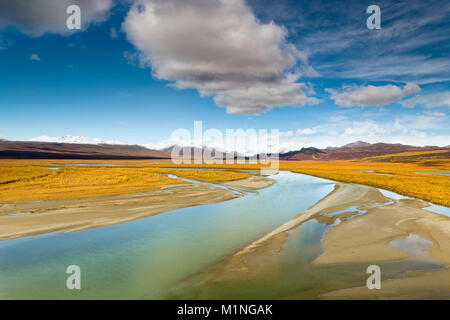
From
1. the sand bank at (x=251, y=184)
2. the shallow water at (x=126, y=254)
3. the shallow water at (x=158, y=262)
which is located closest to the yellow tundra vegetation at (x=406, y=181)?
the sand bank at (x=251, y=184)

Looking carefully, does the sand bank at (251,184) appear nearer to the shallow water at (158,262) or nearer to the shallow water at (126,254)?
the shallow water at (126,254)

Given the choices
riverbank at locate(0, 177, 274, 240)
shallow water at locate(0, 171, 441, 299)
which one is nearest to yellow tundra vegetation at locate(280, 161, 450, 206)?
shallow water at locate(0, 171, 441, 299)

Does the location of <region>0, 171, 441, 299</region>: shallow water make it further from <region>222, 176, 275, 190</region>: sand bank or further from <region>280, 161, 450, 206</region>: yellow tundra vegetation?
<region>222, 176, 275, 190</region>: sand bank

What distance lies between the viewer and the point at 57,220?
18.4 meters

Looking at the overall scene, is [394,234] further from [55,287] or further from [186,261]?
[55,287]

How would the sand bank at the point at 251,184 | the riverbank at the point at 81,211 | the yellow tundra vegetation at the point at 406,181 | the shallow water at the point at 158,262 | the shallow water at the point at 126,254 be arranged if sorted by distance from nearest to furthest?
1. the shallow water at the point at 158,262
2. the shallow water at the point at 126,254
3. the riverbank at the point at 81,211
4. the yellow tundra vegetation at the point at 406,181
5. the sand bank at the point at 251,184

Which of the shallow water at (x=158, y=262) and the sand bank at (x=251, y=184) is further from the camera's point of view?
the sand bank at (x=251, y=184)

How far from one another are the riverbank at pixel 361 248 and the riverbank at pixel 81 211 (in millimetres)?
12036

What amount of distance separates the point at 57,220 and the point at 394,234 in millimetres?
26516

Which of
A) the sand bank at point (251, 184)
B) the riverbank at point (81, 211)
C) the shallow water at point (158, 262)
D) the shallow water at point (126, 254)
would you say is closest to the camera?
the shallow water at point (158, 262)

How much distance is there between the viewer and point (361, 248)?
42.9 feet

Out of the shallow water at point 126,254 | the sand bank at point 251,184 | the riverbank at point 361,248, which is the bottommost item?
the sand bank at point 251,184

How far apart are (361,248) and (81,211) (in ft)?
78.4

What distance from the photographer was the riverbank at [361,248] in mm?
9320
